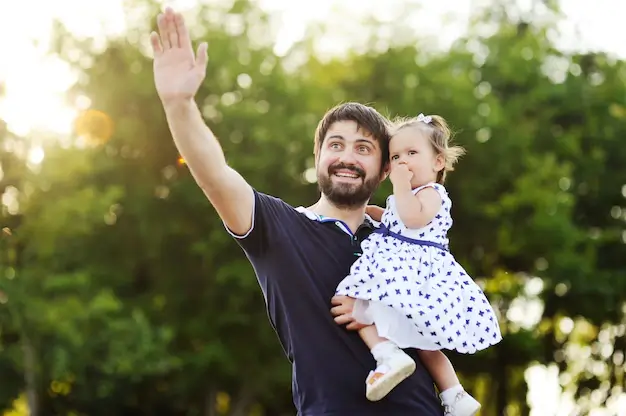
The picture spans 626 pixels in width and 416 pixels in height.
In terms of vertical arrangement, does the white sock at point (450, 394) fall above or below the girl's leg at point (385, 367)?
below

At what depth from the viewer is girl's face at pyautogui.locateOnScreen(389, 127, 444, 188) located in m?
3.84

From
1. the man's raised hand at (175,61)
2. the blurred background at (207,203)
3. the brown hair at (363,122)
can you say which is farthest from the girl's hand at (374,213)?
the blurred background at (207,203)

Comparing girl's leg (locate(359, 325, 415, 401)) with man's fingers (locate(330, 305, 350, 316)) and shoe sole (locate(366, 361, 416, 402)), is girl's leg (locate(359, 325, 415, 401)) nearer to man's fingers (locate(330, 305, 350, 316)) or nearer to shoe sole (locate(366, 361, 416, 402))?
shoe sole (locate(366, 361, 416, 402))

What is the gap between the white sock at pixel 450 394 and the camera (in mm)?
3699

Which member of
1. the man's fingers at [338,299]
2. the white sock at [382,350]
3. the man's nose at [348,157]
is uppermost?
the man's nose at [348,157]

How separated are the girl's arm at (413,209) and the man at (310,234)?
109mm

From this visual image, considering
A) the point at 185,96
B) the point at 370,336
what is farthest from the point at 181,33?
the point at 370,336

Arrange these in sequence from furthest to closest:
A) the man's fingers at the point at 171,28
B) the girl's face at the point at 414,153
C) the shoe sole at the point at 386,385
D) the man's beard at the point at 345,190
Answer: the girl's face at the point at 414,153 < the man's beard at the point at 345,190 < the shoe sole at the point at 386,385 < the man's fingers at the point at 171,28

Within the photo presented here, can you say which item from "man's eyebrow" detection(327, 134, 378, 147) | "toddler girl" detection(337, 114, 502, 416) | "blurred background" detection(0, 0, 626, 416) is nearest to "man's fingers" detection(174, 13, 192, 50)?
"man's eyebrow" detection(327, 134, 378, 147)

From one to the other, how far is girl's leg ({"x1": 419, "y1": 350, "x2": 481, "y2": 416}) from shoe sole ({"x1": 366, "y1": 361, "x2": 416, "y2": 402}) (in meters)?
0.26

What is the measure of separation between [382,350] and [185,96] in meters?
1.05

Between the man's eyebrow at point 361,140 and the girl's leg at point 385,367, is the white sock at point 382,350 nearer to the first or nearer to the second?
the girl's leg at point 385,367

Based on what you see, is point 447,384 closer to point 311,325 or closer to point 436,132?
point 311,325

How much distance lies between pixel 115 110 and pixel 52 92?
1.37 m
